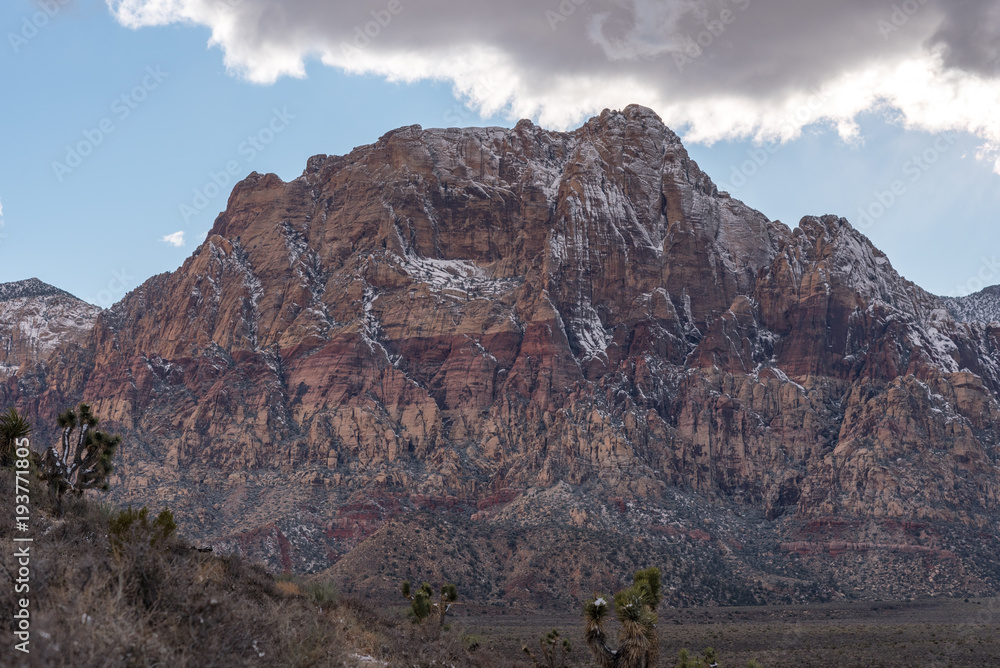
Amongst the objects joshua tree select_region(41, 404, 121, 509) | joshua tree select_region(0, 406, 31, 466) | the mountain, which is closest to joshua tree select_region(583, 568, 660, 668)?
joshua tree select_region(41, 404, 121, 509)

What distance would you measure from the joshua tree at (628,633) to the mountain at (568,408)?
8098cm

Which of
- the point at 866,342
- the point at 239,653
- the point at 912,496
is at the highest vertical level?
the point at 866,342

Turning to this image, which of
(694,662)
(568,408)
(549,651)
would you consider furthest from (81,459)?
Answer: (568,408)

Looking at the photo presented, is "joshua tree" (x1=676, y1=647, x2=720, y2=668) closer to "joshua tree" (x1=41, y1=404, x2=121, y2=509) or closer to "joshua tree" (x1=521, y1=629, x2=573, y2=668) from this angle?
"joshua tree" (x1=521, y1=629, x2=573, y2=668)

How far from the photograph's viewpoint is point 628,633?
1348 inches

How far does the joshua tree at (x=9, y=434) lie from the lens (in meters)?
39.0

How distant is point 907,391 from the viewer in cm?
16300

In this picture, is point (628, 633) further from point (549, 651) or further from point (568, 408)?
point (568, 408)

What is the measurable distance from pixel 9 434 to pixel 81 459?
5.06 m

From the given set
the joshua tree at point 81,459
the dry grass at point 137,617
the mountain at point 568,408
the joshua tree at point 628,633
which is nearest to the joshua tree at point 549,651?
the joshua tree at point 628,633

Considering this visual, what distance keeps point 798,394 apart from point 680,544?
49439 mm

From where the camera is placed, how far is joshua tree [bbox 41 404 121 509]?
40.1 meters

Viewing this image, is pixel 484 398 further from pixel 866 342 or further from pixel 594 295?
pixel 866 342

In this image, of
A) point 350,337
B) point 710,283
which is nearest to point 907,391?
point 710,283
